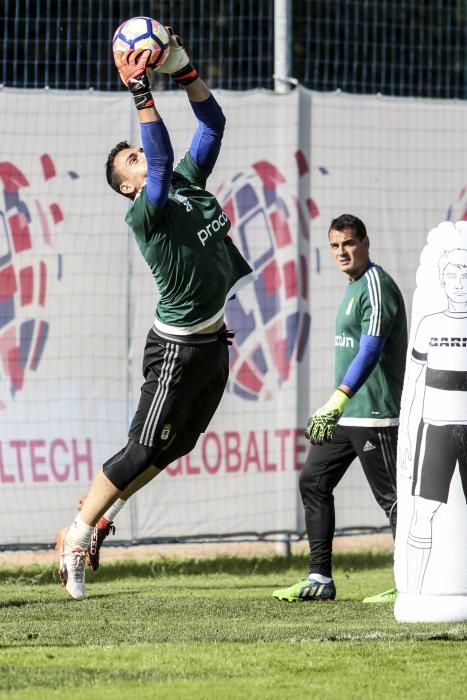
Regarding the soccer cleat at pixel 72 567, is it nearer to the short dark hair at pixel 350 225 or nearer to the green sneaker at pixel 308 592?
the green sneaker at pixel 308 592

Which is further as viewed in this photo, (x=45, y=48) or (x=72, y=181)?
(x=45, y=48)

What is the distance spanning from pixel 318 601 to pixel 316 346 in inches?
117

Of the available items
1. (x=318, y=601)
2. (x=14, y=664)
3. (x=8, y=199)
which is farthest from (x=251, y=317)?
(x=14, y=664)

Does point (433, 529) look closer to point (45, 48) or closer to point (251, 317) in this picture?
point (251, 317)

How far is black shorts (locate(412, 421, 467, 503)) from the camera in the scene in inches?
262

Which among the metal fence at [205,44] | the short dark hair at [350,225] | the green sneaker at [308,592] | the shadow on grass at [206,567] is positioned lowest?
the shadow on grass at [206,567]

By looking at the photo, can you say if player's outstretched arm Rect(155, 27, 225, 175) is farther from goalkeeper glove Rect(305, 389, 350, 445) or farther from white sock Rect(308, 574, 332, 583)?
white sock Rect(308, 574, 332, 583)

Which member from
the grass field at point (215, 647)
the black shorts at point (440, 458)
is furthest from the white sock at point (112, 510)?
the black shorts at point (440, 458)

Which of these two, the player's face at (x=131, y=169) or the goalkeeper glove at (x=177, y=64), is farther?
the player's face at (x=131, y=169)

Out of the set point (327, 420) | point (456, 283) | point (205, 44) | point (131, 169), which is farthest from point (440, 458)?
point (205, 44)

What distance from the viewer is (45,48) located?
1205 centimetres

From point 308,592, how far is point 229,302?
2.98 m

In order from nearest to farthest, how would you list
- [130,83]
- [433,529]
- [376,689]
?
[376,689] < [433,529] < [130,83]

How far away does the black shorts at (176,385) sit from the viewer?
7.38 m
